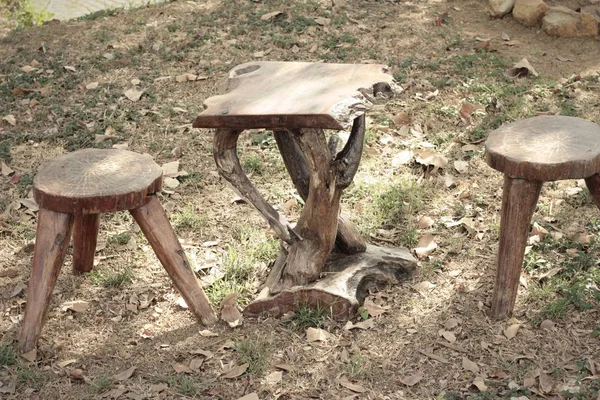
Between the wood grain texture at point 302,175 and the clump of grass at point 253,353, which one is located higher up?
the wood grain texture at point 302,175

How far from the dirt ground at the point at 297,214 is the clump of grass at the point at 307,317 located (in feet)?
0.05

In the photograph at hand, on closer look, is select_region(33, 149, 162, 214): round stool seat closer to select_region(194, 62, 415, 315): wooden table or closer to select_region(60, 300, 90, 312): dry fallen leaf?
select_region(194, 62, 415, 315): wooden table

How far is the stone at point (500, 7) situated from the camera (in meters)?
6.59

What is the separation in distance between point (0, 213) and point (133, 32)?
8.18 feet

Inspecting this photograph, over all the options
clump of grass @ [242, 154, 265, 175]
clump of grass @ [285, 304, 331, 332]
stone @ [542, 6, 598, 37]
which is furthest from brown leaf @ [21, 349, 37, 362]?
→ stone @ [542, 6, 598, 37]

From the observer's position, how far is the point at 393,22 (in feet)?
21.8

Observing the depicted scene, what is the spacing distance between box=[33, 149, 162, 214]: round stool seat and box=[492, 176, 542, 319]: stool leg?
57.8 inches

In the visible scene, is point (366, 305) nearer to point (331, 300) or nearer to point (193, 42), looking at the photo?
point (331, 300)

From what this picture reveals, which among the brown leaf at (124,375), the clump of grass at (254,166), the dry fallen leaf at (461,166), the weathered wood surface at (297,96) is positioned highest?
the weathered wood surface at (297,96)

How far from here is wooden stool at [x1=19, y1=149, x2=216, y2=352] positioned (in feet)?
11.1

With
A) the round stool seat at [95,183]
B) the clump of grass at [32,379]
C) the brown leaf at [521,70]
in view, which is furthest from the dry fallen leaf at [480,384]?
the brown leaf at [521,70]

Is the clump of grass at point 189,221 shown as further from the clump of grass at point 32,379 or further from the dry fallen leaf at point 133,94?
the dry fallen leaf at point 133,94

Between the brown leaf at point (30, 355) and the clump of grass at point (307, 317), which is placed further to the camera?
the clump of grass at point (307, 317)

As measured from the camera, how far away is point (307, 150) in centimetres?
355
